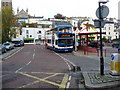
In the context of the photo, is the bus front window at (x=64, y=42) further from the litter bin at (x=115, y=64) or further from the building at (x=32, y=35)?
the building at (x=32, y=35)

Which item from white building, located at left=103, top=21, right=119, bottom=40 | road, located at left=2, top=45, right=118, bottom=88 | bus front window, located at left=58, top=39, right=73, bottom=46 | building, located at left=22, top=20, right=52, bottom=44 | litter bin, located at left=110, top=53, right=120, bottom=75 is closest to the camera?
road, located at left=2, top=45, right=118, bottom=88

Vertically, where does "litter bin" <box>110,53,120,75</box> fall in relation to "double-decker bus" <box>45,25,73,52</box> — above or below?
below

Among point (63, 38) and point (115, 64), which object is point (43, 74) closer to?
point (115, 64)

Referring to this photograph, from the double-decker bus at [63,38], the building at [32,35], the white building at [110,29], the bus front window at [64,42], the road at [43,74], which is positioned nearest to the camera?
the road at [43,74]

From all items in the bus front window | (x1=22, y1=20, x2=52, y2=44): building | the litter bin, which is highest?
(x1=22, y1=20, x2=52, y2=44): building

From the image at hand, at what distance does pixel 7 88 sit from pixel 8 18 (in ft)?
140

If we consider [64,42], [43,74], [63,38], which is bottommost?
[43,74]

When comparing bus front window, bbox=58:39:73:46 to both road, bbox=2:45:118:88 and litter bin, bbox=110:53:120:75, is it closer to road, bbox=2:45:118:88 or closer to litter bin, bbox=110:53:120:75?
road, bbox=2:45:118:88

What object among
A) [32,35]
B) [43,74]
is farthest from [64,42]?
[32,35]

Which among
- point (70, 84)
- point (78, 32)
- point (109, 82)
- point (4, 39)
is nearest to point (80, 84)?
point (70, 84)

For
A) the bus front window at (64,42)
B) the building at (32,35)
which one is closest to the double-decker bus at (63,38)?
the bus front window at (64,42)

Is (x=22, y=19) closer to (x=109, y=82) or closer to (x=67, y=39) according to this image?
(x=67, y=39)

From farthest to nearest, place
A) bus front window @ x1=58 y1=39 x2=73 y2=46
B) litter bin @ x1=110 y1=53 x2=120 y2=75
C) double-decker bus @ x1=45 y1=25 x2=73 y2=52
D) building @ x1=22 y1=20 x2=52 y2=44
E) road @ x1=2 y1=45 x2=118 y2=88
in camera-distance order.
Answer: building @ x1=22 y1=20 x2=52 y2=44 → bus front window @ x1=58 y1=39 x2=73 y2=46 → double-decker bus @ x1=45 y1=25 x2=73 y2=52 → litter bin @ x1=110 y1=53 x2=120 y2=75 → road @ x1=2 y1=45 x2=118 y2=88

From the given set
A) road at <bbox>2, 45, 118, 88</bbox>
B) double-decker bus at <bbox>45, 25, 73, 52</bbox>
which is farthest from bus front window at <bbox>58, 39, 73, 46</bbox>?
road at <bbox>2, 45, 118, 88</bbox>
